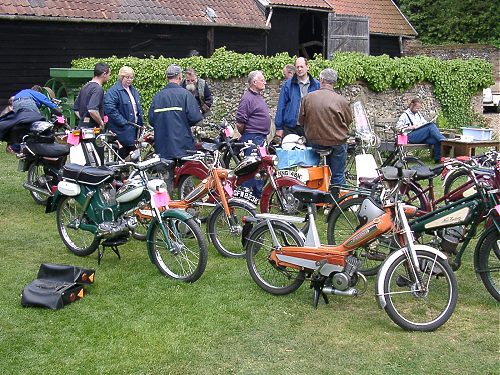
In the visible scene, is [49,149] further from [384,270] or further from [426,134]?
[426,134]

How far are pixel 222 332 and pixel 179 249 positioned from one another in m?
1.25

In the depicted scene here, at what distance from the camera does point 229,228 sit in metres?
7.45

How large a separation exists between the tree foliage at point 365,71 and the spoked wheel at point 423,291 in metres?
9.19

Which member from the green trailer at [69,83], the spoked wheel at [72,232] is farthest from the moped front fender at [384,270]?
the green trailer at [69,83]

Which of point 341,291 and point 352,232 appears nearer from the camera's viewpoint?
point 341,291

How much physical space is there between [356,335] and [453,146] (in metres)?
8.71

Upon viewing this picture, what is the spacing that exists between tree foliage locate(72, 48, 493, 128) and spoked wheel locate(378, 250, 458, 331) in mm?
9185

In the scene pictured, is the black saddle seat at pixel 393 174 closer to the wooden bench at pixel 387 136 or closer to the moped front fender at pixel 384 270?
the moped front fender at pixel 384 270

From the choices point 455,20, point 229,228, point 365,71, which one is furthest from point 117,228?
point 455,20

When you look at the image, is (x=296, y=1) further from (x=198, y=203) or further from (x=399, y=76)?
(x=198, y=203)

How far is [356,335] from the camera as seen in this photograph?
213 inches

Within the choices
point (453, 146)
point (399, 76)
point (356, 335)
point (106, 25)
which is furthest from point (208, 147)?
point (106, 25)

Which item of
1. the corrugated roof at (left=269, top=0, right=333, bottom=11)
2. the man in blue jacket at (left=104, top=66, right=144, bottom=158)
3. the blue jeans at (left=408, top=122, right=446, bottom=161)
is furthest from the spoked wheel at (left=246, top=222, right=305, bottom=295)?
the corrugated roof at (left=269, top=0, right=333, bottom=11)

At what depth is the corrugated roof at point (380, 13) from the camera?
89.4 feet
